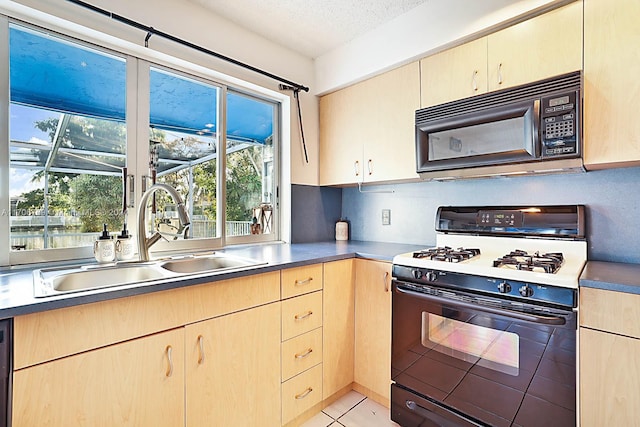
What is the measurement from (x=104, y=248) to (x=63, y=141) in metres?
0.58

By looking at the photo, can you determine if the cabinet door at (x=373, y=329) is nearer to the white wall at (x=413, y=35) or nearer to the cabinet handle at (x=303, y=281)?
the cabinet handle at (x=303, y=281)

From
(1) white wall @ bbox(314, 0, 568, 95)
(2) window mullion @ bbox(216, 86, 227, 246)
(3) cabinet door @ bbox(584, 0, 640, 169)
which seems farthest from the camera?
(2) window mullion @ bbox(216, 86, 227, 246)

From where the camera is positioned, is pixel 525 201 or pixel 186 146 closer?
pixel 525 201

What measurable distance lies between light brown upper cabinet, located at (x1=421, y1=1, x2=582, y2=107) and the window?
1.38 m

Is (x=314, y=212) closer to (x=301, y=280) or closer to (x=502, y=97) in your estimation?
(x=301, y=280)

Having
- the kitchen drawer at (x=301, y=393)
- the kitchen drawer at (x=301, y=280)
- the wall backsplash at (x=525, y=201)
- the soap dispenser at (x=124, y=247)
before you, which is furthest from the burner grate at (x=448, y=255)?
the soap dispenser at (x=124, y=247)

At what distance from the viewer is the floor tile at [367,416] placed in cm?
172

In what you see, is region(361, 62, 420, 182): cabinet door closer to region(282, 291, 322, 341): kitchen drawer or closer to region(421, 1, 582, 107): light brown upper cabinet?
region(421, 1, 582, 107): light brown upper cabinet

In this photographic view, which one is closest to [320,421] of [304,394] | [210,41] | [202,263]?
[304,394]

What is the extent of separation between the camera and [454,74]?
5.95 ft

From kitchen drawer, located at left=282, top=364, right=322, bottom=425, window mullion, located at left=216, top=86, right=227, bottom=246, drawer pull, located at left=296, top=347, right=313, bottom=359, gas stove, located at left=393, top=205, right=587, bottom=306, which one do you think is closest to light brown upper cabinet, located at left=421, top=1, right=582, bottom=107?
gas stove, located at left=393, top=205, right=587, bottom=306

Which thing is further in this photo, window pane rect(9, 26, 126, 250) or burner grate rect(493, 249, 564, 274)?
window pane rect(9, 26, 126, 250)

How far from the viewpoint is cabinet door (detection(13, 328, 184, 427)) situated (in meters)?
0.93

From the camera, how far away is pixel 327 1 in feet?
6.14
